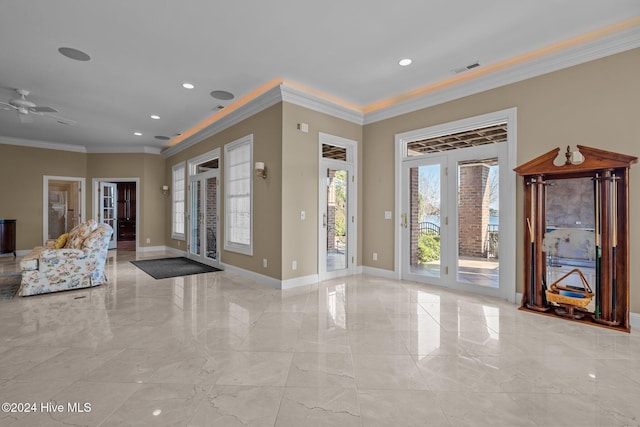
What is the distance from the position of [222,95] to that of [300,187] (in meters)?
1.95

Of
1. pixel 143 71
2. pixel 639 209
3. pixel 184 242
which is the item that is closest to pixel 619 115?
pixel 639 209

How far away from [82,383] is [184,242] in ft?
19.6

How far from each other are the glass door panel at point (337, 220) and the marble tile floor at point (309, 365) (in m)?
1.71

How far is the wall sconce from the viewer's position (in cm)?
470

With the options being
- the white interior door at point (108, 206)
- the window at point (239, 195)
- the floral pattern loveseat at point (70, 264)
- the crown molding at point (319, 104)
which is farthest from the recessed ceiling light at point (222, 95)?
the white interior door at point (108, 206)

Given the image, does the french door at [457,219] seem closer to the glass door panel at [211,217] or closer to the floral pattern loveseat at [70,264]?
the glass door panel at [211,217]

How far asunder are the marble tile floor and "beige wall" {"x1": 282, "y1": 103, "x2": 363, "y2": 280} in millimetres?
1029

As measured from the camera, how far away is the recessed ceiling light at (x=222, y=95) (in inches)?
187

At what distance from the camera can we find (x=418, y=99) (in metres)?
4.71

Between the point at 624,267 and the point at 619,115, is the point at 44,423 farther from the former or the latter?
the point at 619,115

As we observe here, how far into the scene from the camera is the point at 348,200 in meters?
5.47

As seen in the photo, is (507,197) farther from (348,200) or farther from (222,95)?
(222,95)

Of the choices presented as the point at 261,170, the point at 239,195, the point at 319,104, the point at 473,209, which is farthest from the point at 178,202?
the point at 473,209

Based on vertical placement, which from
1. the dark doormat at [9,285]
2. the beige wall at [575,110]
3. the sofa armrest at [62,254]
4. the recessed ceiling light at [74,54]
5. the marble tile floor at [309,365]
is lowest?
the marble tile floor at [309,365]
